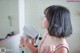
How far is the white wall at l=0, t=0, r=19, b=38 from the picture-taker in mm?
1648

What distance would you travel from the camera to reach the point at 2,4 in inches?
65.2

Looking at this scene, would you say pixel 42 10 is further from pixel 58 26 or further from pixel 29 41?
pixel 58 26

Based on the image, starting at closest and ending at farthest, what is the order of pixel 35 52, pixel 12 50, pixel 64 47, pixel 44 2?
pixel 64 47 → pixel 35 52 → pixel 12 50 → pixel 44 2

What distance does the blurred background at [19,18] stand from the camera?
1.62m

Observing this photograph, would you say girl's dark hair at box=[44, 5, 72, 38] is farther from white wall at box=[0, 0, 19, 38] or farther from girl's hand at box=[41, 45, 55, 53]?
white wall at box=[0, 0, 19, 38]

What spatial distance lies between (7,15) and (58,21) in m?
0.95

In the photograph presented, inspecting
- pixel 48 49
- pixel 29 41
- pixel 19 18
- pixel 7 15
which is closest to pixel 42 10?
pixel 19 18

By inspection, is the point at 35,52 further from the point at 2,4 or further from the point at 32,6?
the point at 32,6

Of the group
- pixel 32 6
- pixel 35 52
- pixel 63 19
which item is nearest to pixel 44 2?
pixel 32 6

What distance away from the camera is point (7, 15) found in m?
1.69

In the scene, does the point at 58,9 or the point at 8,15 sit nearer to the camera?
the point at 58,9

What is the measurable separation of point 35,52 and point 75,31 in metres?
1.09

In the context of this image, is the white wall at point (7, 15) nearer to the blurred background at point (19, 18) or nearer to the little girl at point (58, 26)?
the blurred background at point (19, 18)

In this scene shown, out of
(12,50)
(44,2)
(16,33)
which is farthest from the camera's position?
(44,2)
